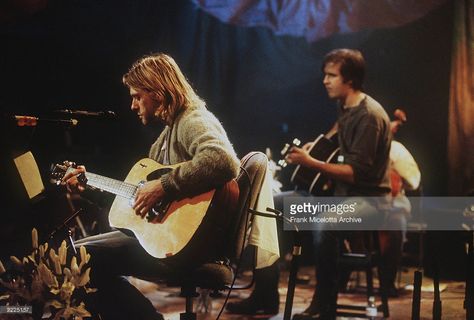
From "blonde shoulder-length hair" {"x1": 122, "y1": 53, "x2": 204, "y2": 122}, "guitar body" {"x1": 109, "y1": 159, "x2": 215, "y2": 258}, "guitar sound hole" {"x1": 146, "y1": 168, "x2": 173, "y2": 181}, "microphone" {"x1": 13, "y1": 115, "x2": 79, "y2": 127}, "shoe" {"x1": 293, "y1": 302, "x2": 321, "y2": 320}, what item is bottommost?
"shoe" {"x1": 293, "y1": 302, "x2": 321, "y2": 320}

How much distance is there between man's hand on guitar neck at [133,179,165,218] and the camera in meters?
2.72

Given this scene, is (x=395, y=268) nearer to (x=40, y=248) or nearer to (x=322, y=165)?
(x=322, y=165)

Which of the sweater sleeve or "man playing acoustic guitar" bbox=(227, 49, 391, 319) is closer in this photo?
the sweater sleeve

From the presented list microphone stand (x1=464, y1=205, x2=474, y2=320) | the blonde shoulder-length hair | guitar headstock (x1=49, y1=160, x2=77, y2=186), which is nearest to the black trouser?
guitar headstock (x1=49, y1=160, x2=77, y2=186)

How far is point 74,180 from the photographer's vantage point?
3.06 m

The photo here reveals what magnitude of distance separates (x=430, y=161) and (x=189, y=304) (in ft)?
17.3

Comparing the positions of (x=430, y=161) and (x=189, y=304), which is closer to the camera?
(x=189, y=304)

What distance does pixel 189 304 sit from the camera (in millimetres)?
2732

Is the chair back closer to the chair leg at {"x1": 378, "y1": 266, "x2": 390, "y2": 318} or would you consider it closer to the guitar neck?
the guitar neck

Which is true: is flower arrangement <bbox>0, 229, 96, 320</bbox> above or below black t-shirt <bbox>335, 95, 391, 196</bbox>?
below

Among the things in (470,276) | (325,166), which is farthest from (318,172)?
(470,276)

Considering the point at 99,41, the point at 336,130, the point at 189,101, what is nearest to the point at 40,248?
the point at 189,101

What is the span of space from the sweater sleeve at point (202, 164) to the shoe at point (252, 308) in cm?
177

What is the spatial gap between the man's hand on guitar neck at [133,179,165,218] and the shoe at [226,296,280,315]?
66.7 inches
